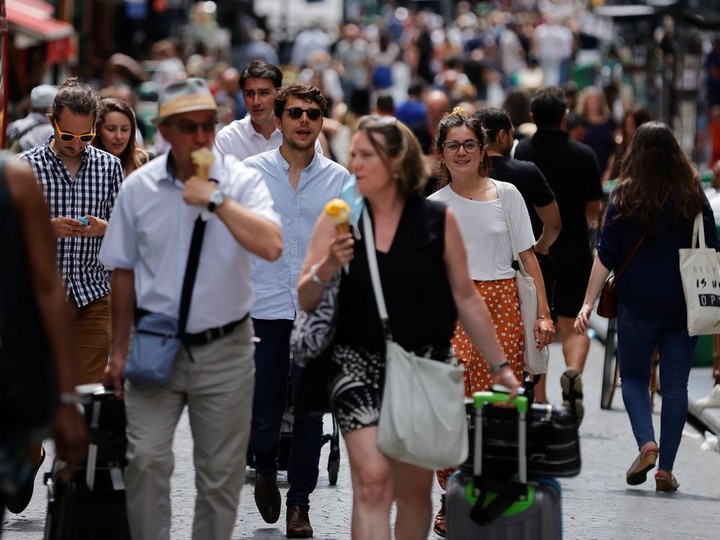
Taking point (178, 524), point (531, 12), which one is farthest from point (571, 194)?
point (531, 12)

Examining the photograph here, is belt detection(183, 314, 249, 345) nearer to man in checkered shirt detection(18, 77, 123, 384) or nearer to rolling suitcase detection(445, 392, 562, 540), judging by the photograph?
rolling suitcase detection(445, 392, 562, 540)

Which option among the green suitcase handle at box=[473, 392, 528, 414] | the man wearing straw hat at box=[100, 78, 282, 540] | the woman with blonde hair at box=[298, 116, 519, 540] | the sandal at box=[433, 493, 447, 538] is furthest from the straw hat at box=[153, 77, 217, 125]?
the sandal at box=[433, 493, 447, 538]

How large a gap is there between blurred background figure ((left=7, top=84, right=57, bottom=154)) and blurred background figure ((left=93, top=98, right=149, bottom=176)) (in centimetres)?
305

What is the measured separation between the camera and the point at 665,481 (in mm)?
8719

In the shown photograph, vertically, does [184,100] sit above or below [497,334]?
above

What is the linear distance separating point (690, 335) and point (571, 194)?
A: 6.72 feet

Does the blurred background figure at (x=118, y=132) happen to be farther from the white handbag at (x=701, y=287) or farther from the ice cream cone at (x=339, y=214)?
the ice cream cone at (x=339, y=214)

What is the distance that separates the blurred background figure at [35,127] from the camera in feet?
38.5

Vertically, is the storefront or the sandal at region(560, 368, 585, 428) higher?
the storefront

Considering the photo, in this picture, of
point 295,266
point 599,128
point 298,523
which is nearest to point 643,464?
point 298,523

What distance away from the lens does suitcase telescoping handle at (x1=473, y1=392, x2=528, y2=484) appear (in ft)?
19.3

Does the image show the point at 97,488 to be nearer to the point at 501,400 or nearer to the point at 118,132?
the point at 501,400

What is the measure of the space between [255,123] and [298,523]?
2570 millimetres

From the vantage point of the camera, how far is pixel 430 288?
586 cm
